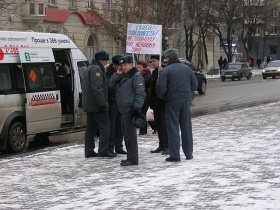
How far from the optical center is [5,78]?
12711 mm

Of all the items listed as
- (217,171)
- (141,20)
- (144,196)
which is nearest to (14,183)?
(144,196)

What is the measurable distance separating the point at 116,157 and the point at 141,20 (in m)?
30.1

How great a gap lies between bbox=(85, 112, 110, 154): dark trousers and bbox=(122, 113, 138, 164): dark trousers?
78 cm

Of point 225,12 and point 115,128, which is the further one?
point 225,12

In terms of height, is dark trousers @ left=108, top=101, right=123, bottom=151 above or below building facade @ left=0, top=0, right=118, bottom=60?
below

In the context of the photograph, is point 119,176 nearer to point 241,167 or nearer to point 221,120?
point 241,167

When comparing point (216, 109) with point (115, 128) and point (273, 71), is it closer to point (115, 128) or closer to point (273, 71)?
point (115, 128)

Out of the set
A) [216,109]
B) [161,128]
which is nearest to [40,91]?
[161,128]

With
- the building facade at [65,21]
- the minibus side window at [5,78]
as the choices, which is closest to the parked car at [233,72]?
the building facade at [65,21]

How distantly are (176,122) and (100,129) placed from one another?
1.45 m

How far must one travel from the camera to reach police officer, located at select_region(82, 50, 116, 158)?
1098 cm

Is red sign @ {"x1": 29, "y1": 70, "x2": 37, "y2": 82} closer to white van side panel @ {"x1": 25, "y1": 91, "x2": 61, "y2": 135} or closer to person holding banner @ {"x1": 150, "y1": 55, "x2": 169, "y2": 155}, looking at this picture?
white van side panel @ {"x1": 25, "y1": 91, "x2": 61, "y2": 135}

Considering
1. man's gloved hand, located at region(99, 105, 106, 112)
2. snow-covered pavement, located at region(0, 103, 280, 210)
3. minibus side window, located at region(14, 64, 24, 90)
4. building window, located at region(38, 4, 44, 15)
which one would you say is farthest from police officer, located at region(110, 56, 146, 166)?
building window, located at region(38, 4, 44, 15)

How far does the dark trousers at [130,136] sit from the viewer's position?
1045cm
